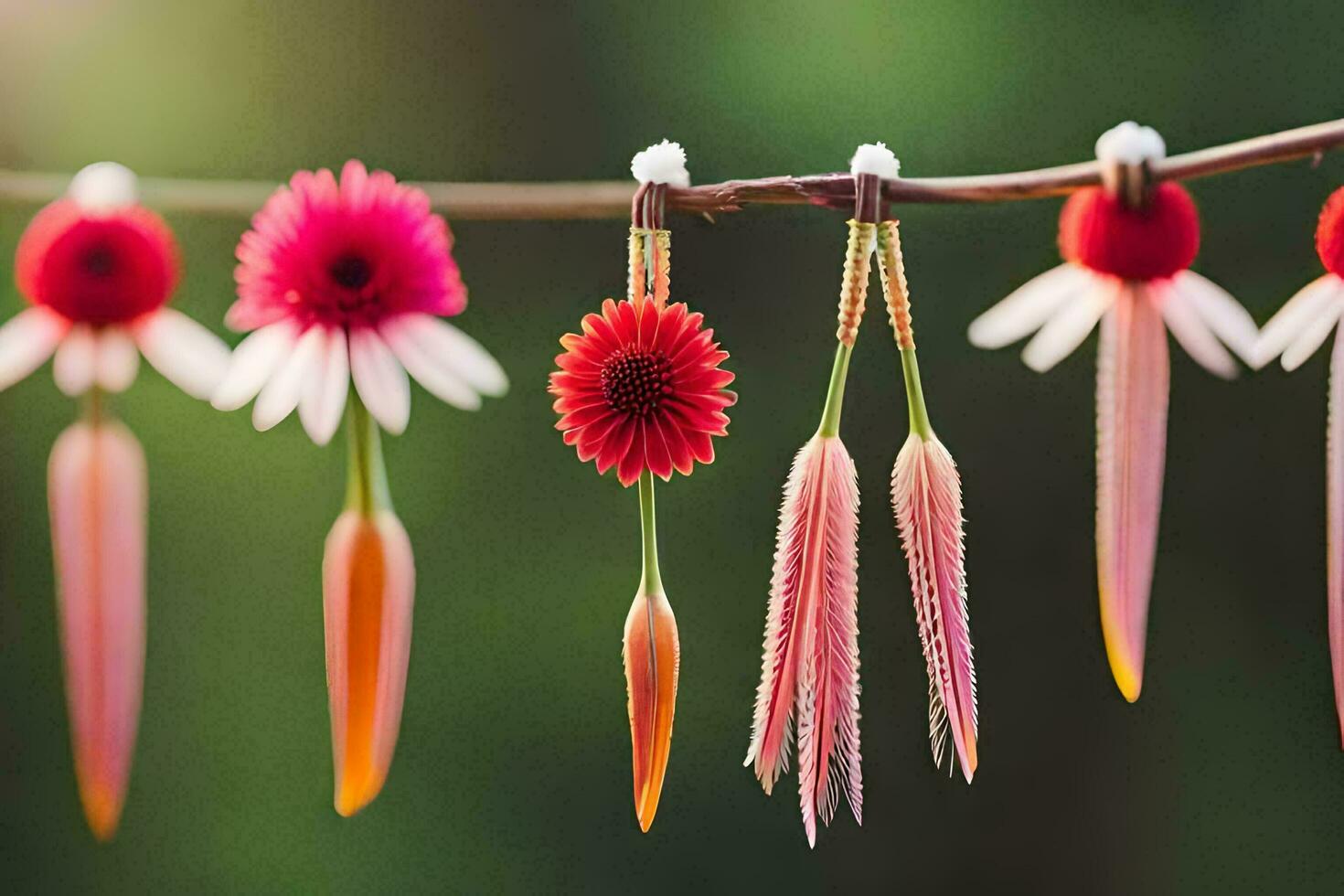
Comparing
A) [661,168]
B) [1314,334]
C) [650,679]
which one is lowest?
[650,679]

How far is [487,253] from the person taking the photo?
2.76 ft

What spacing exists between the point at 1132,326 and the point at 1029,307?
0.19 feet

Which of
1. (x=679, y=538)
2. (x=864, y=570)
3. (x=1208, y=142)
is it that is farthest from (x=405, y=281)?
(x=1208, y=142)

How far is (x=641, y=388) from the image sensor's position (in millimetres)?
615

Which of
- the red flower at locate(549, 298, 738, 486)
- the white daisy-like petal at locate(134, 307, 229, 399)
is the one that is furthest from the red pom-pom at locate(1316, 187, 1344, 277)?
the white daisy-like petal at locate(134, 307, 229, 399)

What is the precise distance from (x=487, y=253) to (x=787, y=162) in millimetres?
244

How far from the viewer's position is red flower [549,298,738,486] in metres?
0.61

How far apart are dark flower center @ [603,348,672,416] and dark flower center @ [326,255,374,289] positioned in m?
0.15

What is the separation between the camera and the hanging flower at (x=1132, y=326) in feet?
1.87

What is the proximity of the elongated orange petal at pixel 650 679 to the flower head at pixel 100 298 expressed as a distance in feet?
0.98

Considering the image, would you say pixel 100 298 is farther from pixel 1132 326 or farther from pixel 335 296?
pixel 1132 326

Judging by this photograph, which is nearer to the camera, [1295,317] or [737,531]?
[1295,317]

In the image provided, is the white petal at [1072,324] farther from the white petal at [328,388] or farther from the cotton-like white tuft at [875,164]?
the white petal at [328,388]

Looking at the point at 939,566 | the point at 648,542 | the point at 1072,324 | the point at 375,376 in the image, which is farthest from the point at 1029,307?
the point at 375,376
